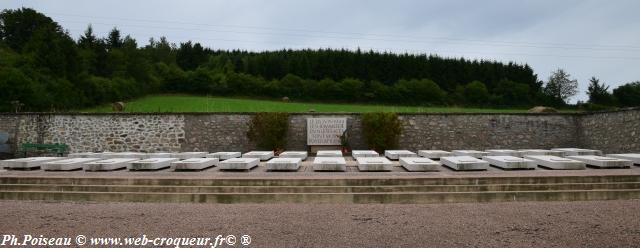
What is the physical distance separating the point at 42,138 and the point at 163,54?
126ft

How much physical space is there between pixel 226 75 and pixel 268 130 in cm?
2616

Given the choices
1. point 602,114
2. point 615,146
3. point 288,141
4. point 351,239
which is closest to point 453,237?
point 351,239

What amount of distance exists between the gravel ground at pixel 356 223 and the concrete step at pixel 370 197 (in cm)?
25

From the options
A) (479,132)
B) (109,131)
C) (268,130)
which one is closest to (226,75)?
(109,131)

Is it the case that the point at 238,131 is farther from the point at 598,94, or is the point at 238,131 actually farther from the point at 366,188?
the point at 598,94

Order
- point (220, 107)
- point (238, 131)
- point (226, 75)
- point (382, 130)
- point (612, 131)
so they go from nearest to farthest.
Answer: point (612, 131) → point (382, 130) → point (238, 131) → point (220, 107) → point (226, 75)

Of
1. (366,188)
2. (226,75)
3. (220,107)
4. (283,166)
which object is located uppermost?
(226,75)

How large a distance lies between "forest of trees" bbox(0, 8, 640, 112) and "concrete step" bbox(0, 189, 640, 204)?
13958 millimetres

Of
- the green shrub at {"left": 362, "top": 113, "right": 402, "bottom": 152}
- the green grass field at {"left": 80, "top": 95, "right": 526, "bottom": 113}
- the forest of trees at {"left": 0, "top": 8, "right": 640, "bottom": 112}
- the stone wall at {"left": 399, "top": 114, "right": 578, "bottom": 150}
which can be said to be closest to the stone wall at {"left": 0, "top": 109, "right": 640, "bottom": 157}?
the stone wall at {"left": 399, "top": 114, "right": 578, "bottom": 150}

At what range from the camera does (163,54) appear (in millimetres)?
51031

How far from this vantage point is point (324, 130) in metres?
15.5

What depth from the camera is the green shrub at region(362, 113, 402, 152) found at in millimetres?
15141

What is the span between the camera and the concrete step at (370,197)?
6.27 metres

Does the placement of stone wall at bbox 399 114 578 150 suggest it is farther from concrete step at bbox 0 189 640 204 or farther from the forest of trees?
the forest of trees
